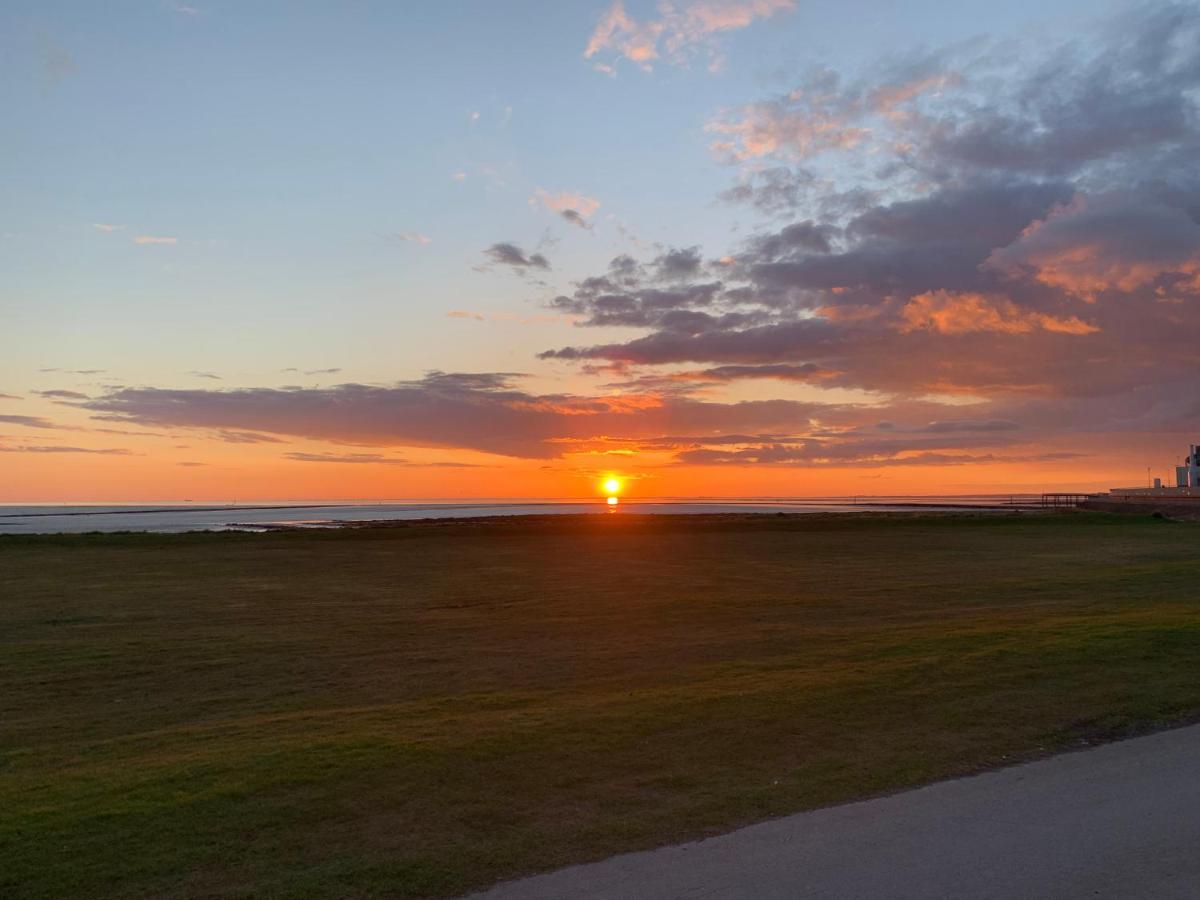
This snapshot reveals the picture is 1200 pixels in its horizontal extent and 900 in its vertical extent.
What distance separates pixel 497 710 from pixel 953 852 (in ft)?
21.4

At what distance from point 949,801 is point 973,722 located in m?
3.00

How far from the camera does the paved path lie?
5980mm

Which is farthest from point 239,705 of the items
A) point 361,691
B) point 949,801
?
point 949,801

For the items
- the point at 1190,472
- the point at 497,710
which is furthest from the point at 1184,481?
the point at 497,710

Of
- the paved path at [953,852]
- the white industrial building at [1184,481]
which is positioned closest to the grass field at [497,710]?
the paved path at [953,852]

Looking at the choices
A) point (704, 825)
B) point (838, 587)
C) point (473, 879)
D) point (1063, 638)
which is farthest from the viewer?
point (838, 587)

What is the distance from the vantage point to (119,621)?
22.0 meters

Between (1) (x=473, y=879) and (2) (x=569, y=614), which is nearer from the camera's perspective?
(1) (x=473, y=879)

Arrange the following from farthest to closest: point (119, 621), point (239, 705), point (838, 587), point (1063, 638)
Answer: point (838, 587), point (119, 621), point (1063, 638), point (239, 705)

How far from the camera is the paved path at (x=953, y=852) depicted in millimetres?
5980

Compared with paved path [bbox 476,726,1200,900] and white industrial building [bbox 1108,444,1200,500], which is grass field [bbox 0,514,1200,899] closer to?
paved path [bbox 476,726,1200,900]

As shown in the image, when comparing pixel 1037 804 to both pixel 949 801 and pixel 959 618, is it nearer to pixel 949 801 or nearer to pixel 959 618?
pixel 949 801

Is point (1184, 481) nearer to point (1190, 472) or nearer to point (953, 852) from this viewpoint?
point (1190, 472)

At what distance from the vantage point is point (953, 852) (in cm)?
657
